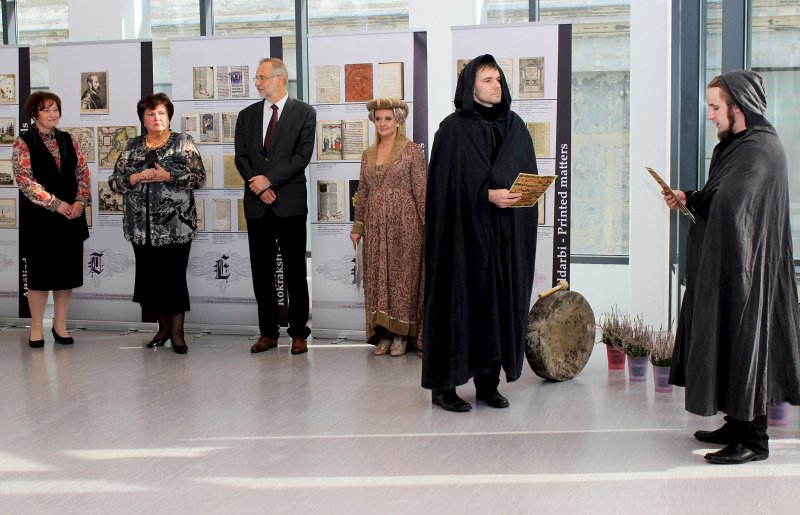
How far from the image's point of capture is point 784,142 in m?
4.95

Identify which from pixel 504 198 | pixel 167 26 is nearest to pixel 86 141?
pixel 167 26

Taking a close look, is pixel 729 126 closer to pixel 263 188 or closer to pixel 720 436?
pixel 720 436

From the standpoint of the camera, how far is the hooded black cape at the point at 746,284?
4406 mm

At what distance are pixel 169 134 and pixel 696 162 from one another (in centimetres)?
373

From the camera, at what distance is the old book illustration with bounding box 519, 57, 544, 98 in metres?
7.27

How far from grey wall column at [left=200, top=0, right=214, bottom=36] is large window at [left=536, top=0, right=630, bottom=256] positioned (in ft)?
10.8

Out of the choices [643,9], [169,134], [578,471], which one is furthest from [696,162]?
[169,134]

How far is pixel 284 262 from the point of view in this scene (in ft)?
23.9

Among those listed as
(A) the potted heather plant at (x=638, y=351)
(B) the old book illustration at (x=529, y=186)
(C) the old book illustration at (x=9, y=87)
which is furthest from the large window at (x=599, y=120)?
(C) the old book illustration at (x=9, y=87)

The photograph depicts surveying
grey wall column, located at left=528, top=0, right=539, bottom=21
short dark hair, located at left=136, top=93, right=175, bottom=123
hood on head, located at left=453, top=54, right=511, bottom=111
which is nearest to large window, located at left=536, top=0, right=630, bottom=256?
grey wall column, located at left=528, top=0, right=539, bottom=21

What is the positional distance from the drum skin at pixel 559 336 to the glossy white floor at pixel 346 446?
112 mm

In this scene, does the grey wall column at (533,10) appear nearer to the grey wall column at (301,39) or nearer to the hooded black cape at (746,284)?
→ the grey wall column at (301,39)

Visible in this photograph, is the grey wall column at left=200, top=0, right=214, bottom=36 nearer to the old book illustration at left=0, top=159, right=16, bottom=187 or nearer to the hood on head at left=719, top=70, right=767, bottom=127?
the old book illustration at left=0, top=159, right=16, bottom=187

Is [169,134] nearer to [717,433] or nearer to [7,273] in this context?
[7,273]
